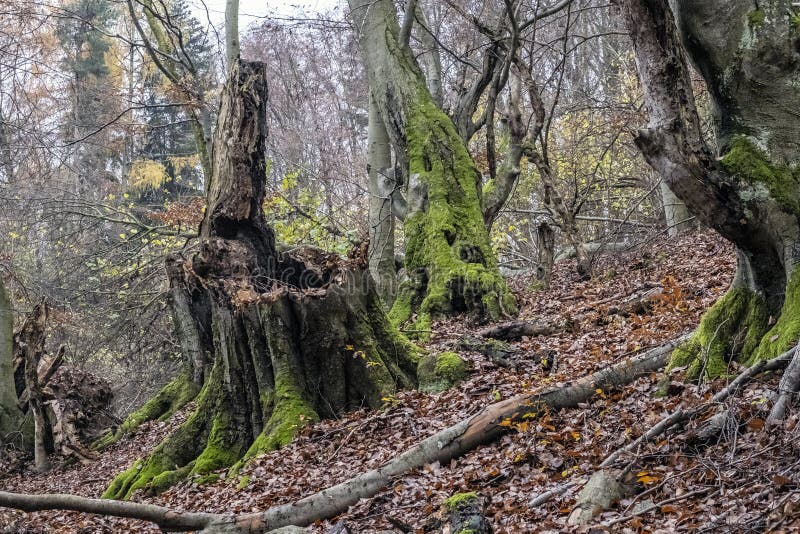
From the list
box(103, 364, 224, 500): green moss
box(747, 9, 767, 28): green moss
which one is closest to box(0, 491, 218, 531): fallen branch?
box(103, 364, 224, 500): green moss

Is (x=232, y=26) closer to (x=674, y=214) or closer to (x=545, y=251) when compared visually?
(x=545, y=251)

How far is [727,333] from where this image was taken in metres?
5.54

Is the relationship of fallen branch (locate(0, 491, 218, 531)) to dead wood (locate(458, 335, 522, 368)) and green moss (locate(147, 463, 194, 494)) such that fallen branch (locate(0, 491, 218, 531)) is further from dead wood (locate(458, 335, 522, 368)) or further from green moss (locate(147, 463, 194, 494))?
dead wood (locate(458, 335, 522, 368))

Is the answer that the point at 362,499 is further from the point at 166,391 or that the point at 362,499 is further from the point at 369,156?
the point at 369,156

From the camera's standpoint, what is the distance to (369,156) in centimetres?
1510

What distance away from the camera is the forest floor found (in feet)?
13.1

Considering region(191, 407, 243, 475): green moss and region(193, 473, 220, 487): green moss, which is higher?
region(191, 407, 243, 475): green moss

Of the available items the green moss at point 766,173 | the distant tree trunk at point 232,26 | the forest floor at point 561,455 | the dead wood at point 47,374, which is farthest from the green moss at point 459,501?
the distant tree trunk at point 232,26

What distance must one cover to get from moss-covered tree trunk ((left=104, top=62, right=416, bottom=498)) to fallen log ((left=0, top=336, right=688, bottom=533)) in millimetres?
1991

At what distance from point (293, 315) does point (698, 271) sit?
589 centimetres

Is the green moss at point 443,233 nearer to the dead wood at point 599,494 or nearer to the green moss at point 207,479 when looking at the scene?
the green moss at point 207,479

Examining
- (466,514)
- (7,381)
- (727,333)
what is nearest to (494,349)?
(727,333)

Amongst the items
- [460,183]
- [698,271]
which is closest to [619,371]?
[698,271]

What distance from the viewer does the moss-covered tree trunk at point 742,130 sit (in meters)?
5.02
